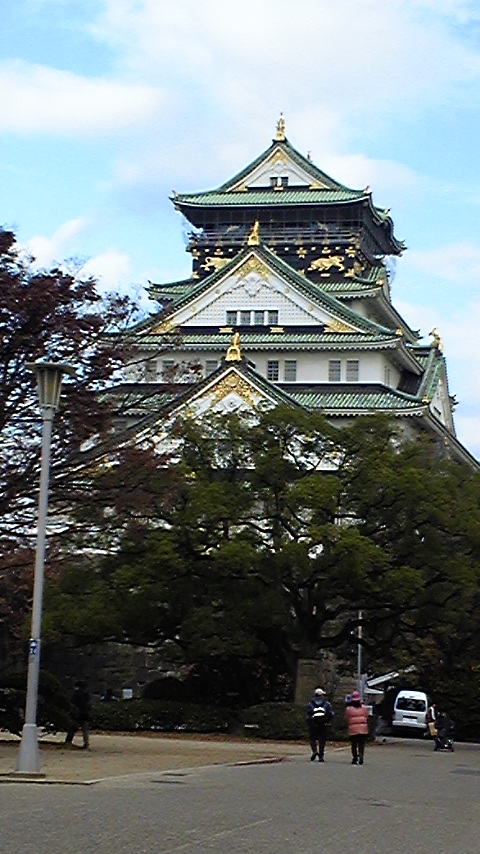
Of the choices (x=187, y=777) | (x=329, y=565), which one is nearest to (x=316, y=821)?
(x=187, y=777)

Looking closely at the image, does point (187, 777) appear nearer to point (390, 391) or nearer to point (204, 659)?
point (204, 659)

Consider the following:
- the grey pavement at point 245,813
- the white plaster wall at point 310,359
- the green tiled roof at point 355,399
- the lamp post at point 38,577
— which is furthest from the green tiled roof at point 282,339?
the lamp post at point 38,577

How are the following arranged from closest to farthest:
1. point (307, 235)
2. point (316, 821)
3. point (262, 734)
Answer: point (316, 821)
point (262, 734)
point (307, 235)

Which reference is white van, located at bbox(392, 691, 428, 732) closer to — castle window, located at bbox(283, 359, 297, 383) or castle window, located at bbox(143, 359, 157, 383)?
castle window, located at bbox(283, 359, 297, 383)

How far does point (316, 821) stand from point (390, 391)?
46.8 metres

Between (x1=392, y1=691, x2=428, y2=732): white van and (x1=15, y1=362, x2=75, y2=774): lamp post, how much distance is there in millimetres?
28000

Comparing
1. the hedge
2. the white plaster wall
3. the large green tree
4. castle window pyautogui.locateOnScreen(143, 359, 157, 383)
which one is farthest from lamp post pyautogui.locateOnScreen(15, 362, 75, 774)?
the white plaster wall

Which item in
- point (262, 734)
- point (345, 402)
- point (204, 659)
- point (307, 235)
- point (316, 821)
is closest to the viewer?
point (316, 821)

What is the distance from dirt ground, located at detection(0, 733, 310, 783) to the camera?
22.0 meters

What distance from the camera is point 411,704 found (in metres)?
48.0

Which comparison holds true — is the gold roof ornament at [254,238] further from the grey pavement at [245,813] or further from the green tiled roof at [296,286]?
the grey pavement at [245,813]

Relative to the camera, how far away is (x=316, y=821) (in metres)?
15.3

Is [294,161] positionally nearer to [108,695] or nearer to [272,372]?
[272,372]

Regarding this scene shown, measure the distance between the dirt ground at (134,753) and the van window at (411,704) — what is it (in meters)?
13.4
